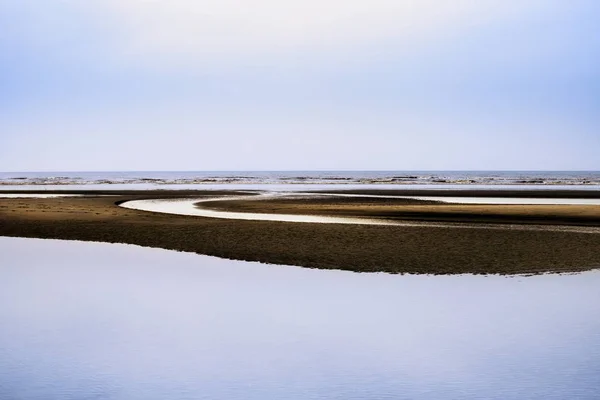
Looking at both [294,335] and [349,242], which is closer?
[294,335]

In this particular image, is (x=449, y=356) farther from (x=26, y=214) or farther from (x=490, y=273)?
(x=26, y=214)

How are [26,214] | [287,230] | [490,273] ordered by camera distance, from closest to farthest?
[490,273] → [287,230] → [26,214]

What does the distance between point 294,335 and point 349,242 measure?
11376mm

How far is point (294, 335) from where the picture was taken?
1045cm

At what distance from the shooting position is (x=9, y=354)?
934 centimetres

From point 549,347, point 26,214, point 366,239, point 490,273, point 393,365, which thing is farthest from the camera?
→ point 26,214

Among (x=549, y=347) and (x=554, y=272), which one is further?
(x=554, y=272)

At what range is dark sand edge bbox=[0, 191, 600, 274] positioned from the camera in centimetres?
1761

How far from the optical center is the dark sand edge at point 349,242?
17609 millimetres

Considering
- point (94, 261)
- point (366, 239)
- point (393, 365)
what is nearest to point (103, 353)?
point (393, 365)

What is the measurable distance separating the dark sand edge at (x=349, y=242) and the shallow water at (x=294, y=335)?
175 centimetres

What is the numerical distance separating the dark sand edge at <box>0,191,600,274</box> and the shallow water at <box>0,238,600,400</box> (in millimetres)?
1753

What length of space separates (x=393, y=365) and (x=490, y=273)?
8.19 m

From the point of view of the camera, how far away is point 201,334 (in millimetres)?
10477
